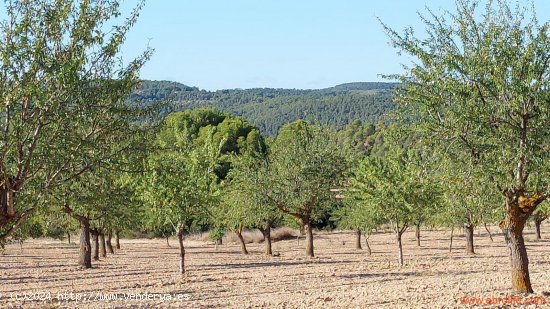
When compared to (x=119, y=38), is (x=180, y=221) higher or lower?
lower

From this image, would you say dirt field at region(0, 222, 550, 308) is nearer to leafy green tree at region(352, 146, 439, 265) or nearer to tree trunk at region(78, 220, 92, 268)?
tree trunk at region(78, 220, 92, 268)

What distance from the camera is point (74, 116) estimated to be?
1175 cm

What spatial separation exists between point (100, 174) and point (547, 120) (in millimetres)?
9422

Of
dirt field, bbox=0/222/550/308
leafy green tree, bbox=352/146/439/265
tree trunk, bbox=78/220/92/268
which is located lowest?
dirt field, bbox=0/222/550/308

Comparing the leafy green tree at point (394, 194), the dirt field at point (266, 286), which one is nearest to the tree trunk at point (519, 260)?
the dirt field at point (266, 286)

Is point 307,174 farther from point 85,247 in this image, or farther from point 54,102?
point 54,102

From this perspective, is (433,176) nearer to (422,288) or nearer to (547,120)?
(547,120)

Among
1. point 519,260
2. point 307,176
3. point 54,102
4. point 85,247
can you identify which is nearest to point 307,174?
point 307,176

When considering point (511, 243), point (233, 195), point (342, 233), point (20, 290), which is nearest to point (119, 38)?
point (511, 243)

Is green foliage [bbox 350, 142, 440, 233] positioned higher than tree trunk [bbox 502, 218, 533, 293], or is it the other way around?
green foliage [bbox 350, 142, 440, 233]

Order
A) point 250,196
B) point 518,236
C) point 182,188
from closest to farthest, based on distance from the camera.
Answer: point 518,236 → point 182,188 → point 250,196

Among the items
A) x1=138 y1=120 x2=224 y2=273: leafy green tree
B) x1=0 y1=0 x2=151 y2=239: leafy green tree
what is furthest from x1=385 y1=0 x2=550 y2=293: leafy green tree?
x1=138 y1=120 x2=224 y2=273: leafy green tree

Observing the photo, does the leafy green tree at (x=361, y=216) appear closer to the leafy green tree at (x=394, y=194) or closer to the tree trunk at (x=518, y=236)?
the leafy green tree at (x=394, y=194)

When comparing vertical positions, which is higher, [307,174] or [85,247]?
[307,174]
